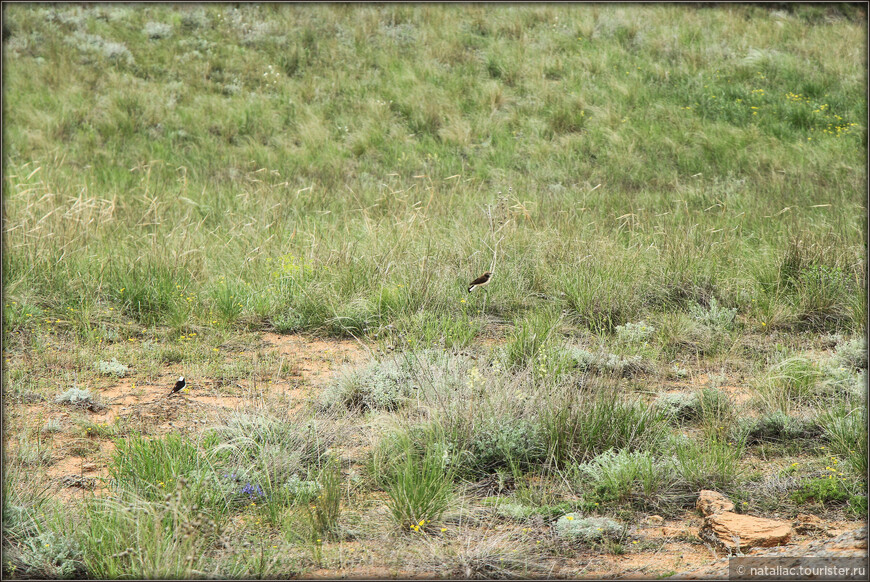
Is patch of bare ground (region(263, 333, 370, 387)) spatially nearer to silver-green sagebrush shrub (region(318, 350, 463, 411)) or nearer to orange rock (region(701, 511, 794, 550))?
silver-green sagebrush shrub (region(318, 350, 463, 411))

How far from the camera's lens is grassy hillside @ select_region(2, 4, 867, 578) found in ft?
10.1

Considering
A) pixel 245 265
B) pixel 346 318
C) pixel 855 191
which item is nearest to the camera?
pixel 346 318

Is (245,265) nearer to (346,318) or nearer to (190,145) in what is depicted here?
(346,318)

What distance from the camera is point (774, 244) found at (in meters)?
6.68

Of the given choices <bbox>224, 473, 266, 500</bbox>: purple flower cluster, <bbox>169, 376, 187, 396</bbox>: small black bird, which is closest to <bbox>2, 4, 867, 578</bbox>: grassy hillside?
<bbox>224, 473, 266, 500</bbox>: purple flower cluster

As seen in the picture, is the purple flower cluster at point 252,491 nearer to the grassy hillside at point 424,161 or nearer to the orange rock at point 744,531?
the orange rock at point 744,531

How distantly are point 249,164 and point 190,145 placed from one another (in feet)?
4.62

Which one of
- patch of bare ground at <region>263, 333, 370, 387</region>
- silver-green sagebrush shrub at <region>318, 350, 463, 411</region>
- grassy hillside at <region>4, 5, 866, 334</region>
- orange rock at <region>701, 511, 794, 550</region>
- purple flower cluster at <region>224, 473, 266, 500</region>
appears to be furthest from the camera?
grassy hillside at <region>4, 5, 866, 334</region>

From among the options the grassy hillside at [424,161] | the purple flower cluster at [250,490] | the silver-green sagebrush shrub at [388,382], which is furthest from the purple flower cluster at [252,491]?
the grassy hillside at [424,161]

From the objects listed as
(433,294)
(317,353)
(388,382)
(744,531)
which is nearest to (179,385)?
(317,353)

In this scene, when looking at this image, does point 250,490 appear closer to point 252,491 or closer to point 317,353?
point 252,491

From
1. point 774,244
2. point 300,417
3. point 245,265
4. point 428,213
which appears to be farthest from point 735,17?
point 300,417

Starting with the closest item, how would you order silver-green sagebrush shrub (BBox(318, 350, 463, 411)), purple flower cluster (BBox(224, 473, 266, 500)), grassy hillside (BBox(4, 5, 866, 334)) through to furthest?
purple flower cluster (BBox(224, 473, 266, 500)) < silver-green sagebrush shrub (BBox(318, 350, 463, 411)) < grassy hillside (BBox(4, 5, 866, 334))

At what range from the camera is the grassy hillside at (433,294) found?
121 inches
